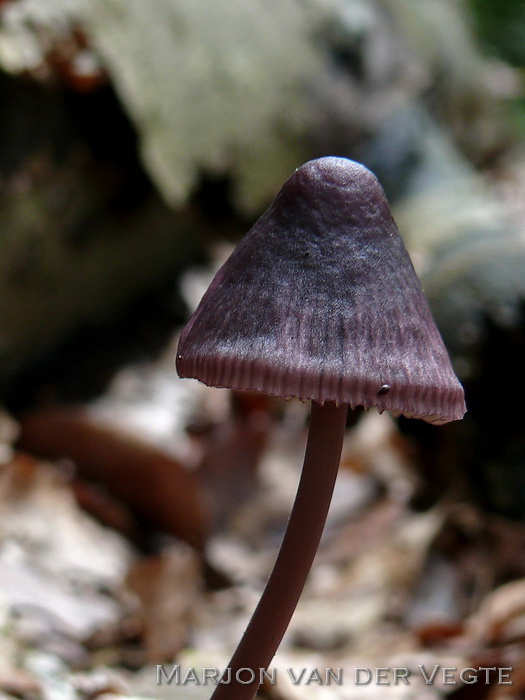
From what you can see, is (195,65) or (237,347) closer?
(237,347)

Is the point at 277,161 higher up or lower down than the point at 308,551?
higher up

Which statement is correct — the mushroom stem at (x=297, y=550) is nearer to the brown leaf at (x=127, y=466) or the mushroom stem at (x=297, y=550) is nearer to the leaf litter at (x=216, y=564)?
the leaf litter at (x=216, y=564)

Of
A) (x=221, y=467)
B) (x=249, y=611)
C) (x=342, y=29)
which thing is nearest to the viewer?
(x=249, y=611)

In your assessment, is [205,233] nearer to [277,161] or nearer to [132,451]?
[277,161]

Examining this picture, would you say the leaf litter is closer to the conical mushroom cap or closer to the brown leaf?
the brown leaf

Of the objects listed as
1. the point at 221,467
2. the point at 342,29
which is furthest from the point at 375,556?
the point at 342,29
